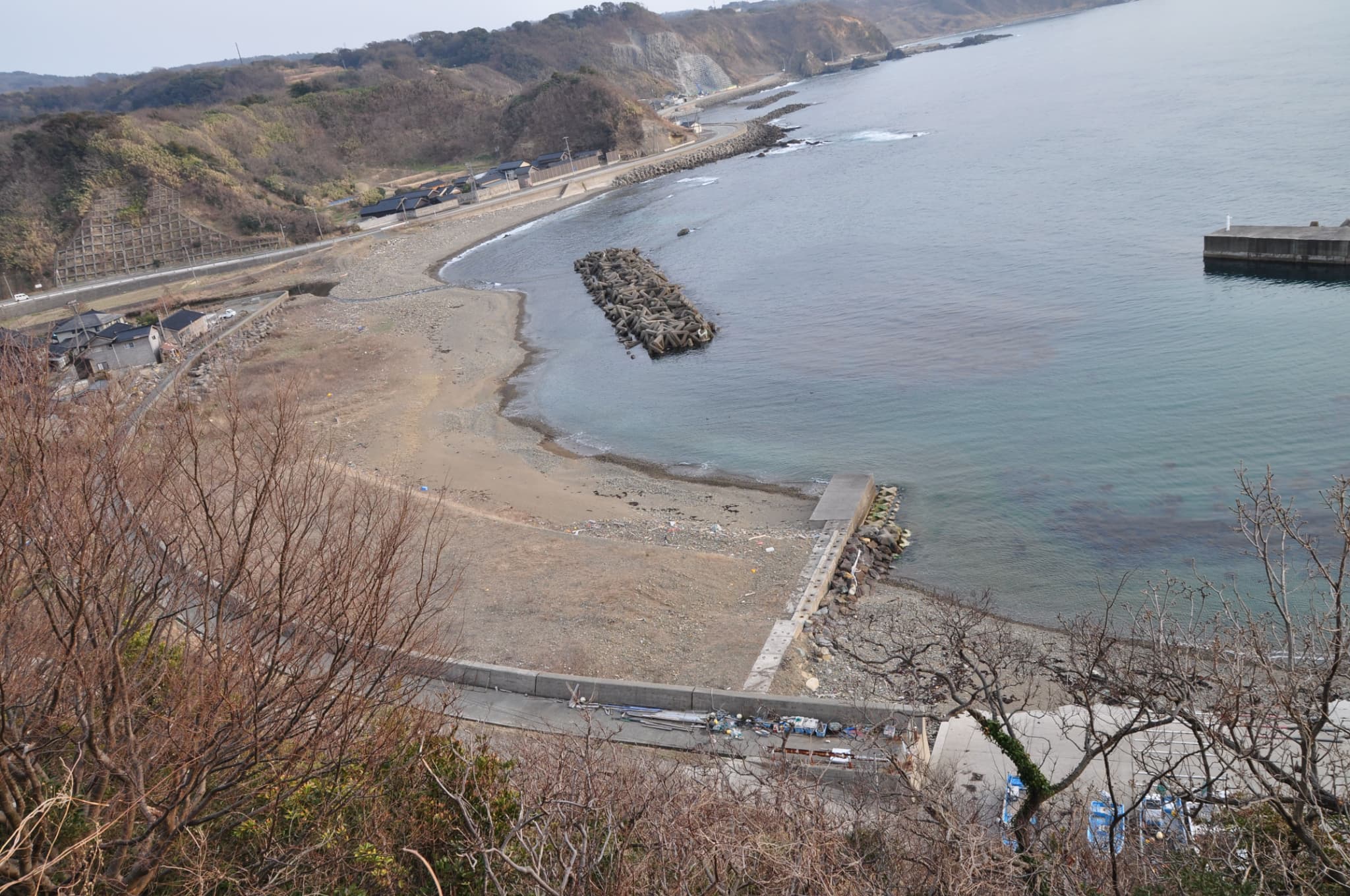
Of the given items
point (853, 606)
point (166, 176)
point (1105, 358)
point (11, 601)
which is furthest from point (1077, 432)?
point (166, 176)

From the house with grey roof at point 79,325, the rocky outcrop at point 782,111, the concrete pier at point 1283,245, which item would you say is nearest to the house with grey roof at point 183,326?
the house with grey roof at point 79,325

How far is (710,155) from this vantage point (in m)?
87.8

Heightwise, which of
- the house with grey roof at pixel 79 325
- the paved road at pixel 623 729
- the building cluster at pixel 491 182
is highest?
the building cluster at pixel 491 182

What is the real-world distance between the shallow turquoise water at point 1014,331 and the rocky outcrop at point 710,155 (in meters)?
8.44

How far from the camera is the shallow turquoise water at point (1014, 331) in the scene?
21141mm

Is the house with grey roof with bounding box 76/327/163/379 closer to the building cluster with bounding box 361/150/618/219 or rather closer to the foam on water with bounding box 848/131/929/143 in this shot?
the building cluster with bounding box 361/150/618/219

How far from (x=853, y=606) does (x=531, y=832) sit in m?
11.0

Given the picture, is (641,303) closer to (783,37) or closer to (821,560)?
(821,560)

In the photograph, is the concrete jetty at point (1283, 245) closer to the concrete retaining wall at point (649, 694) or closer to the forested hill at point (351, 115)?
the concrete retaining wall at point (649, 694)

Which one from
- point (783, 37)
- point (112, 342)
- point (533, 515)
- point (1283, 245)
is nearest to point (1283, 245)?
point (1283, 245)

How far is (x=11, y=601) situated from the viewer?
7.60 meters

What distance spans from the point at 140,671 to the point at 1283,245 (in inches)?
1568

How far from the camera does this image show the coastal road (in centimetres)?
5300

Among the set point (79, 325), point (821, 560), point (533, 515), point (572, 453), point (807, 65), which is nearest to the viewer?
point (821, 560)
